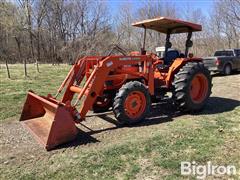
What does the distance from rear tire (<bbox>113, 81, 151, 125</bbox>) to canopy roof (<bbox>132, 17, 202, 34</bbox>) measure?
1818mm

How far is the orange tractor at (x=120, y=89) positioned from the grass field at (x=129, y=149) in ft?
0.86

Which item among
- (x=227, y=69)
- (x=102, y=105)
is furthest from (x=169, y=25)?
(x=227, y=69)

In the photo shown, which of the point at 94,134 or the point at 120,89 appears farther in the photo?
the point at 120,89

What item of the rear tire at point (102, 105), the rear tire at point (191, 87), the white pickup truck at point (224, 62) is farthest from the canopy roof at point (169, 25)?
the white pickup truck at point (224, 62)

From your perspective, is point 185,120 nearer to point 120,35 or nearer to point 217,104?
point 217,104

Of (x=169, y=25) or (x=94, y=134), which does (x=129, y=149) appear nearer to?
(x=94, y=134)

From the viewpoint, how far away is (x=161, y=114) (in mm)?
6961

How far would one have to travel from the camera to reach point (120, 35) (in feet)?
104

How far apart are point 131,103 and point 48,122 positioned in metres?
1.71

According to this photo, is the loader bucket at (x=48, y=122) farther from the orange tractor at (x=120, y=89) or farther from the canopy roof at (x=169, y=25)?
the canopy roof at (x=169, y=25)

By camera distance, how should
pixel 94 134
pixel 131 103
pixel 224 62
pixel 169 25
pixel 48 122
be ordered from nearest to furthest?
pixel 94 134 → pixel 48 122 → pixel 131 103 → pixel 169 25 → pixel 224 62

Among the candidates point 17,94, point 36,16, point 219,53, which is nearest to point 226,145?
point 17,94

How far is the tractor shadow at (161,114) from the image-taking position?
5.30 m

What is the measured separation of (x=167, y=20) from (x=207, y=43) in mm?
26942
